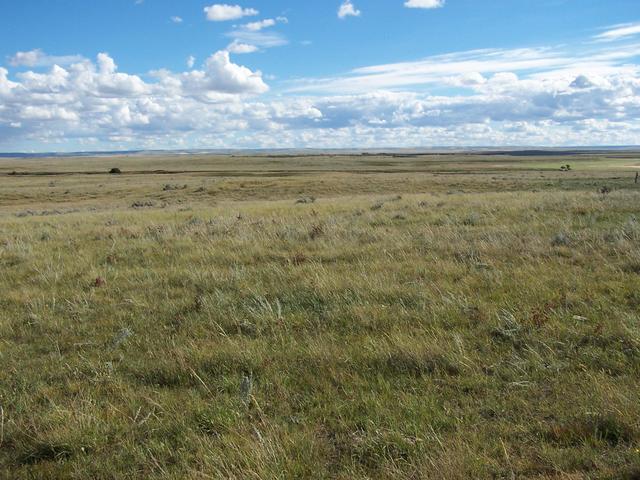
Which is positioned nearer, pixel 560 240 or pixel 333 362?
pixel 333 362

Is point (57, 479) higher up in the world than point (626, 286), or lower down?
lower down

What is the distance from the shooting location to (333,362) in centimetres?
495

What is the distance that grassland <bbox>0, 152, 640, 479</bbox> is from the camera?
3568mm

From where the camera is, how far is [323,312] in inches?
253

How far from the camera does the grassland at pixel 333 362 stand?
3.57 m

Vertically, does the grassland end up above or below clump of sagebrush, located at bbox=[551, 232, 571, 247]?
below

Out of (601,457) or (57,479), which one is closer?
(601,457)

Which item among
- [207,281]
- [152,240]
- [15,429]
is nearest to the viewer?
[15,429]

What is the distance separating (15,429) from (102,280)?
14.9 ft

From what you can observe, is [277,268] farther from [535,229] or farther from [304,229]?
[535,229]

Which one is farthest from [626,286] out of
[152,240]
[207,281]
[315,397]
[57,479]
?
[152,240]

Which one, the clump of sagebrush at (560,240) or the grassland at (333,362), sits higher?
the clump of sagebrush at (560,240)

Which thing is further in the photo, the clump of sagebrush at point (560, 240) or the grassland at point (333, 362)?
the clump of sagebrush at point (560, 240)

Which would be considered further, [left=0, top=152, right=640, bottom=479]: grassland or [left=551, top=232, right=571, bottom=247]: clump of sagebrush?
[left=551, top=232, right=571, bottom=247]: clump of sagebrush
